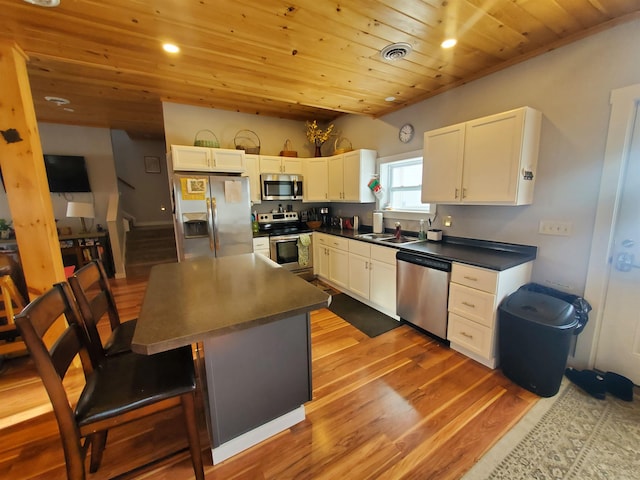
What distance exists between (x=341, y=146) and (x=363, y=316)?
2.79m

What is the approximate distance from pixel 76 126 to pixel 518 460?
22.7 feet

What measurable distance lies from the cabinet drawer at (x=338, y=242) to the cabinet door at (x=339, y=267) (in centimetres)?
5

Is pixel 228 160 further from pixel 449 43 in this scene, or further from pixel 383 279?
pixel 449 43

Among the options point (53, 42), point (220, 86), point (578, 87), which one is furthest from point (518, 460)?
point (53, 42)

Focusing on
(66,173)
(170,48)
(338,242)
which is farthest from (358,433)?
(66,173)

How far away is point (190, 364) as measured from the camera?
1.35 m

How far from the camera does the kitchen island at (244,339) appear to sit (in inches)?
46.4

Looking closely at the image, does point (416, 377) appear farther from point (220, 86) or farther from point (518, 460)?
point (220, 86)

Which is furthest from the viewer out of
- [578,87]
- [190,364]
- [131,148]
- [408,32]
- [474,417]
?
[131,148]

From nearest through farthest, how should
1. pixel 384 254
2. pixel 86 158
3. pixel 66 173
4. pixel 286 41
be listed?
pixel 286 41
pixel 384 254
pixel 66 173
pixel 86 158

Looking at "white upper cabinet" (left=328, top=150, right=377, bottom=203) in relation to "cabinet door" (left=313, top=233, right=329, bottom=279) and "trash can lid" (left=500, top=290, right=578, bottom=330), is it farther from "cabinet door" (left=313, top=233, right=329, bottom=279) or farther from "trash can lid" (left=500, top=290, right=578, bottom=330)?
"trash can lid" (left=500, top=290, right=578, bottom=330)

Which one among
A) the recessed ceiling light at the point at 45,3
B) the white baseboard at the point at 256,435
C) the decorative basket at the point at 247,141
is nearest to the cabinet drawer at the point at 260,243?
the decorative basket at the point at 247,141

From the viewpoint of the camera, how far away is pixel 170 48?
2.10 meters

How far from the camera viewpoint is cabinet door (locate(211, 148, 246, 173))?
3451mm
